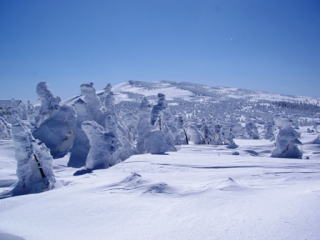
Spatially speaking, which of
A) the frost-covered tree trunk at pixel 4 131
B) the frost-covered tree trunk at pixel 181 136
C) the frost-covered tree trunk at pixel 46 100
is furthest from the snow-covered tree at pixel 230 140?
the frost-covered tree trunk at pixel 4 131

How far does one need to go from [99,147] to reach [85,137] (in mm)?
4275

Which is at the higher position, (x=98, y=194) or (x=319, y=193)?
(x=319, y=193)

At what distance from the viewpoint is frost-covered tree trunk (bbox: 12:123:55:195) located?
1730 centimetres

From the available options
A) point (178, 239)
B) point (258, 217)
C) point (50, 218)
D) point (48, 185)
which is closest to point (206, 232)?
point (178, 239)

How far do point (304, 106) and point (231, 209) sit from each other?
18951cm

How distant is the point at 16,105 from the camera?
65750 mm

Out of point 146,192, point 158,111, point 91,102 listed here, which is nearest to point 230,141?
point 158,111

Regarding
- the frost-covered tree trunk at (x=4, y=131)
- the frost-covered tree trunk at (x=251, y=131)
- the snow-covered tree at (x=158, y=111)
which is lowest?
the frost-covered tree trunk at (x=251, y=131)

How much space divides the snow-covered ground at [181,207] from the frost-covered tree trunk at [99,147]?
158 inches

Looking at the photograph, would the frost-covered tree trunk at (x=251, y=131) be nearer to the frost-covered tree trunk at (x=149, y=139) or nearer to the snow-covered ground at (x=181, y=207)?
the frost-covered tree trunk at (x=149, y=139)

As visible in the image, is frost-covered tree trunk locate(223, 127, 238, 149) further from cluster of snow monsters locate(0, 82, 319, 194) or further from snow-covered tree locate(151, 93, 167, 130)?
snow-covered tree locate(151, 93, 167, 130)

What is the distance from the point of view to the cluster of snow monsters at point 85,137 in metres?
17.5

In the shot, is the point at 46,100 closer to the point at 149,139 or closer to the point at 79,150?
the point at 79,150

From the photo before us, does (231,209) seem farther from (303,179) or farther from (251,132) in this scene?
(251,132)
